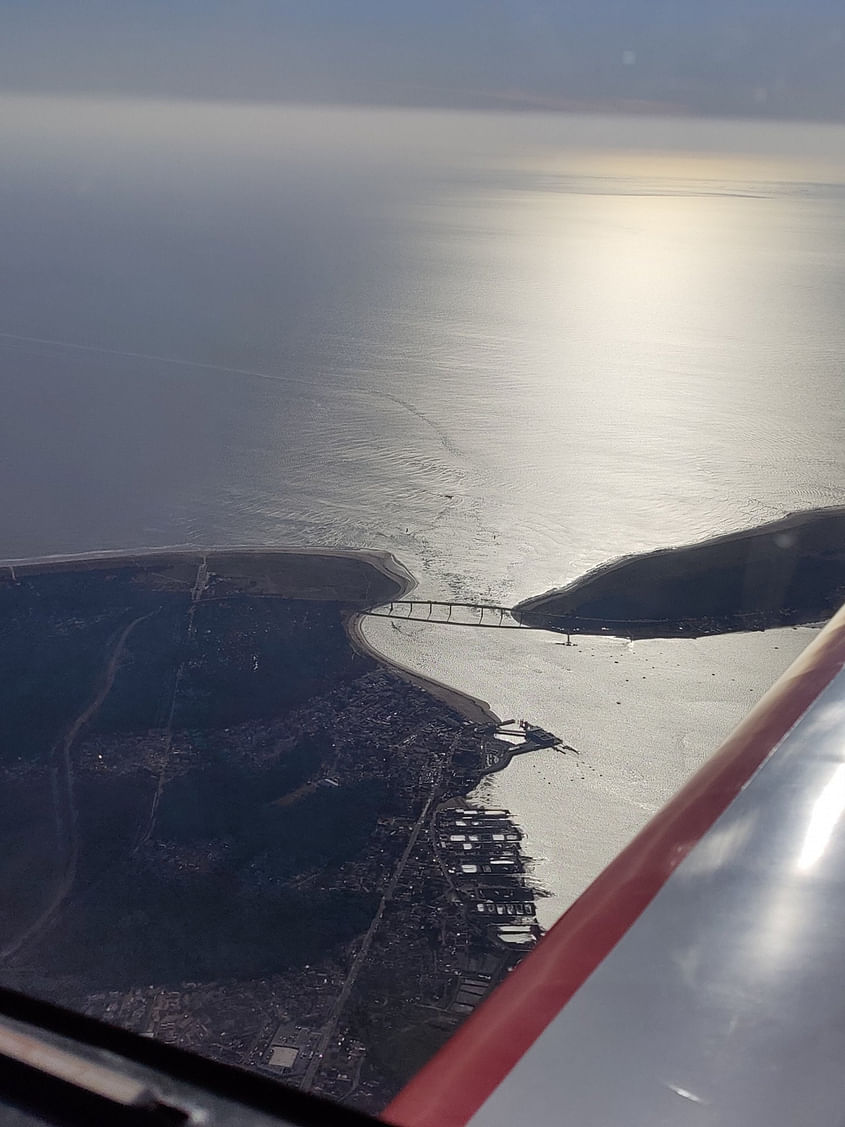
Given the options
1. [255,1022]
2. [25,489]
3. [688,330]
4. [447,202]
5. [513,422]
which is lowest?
[255,1022]

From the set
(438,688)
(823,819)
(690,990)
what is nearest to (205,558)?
(438,688)

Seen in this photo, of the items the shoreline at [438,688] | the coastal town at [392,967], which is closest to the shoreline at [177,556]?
the shoreline at [438,688]

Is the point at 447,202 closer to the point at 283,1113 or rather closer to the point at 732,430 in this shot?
the point at 732,430

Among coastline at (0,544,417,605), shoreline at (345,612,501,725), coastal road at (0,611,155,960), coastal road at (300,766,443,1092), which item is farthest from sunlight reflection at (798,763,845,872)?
coastline at (0,544,417,605)

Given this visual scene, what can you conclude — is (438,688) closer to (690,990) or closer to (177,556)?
(177,556)

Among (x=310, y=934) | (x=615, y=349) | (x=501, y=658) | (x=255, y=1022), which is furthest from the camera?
(x=615, y=349)

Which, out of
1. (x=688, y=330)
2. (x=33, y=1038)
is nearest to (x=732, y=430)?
(x=688, y=330)

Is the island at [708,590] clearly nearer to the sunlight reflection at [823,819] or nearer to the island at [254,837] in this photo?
the island at [254,837]
